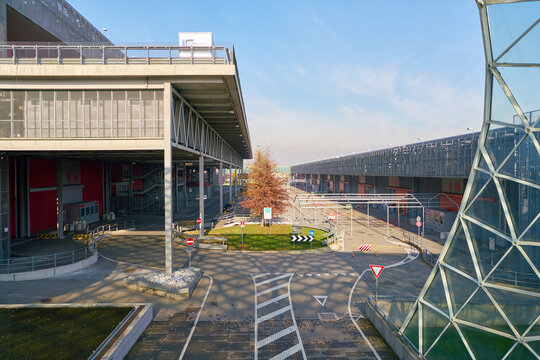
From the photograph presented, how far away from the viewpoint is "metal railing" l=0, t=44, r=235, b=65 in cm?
1570

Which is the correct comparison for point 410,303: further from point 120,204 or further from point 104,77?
point 120,204

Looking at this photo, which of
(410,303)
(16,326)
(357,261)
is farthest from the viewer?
(357,261)

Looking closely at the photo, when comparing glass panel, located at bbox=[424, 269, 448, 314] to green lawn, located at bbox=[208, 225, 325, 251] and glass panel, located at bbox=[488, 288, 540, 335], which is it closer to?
glass panel, located at bbox=[488, 288, 540, 335]

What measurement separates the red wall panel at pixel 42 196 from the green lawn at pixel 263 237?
1602 cm

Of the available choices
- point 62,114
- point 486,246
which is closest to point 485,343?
point 486,246

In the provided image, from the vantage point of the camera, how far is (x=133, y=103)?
54.7 feet

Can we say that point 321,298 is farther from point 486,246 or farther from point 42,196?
point 42,196

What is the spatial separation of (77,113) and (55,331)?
1152 centimetres

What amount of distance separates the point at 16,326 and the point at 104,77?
12.3 metres

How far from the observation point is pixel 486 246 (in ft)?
25.2

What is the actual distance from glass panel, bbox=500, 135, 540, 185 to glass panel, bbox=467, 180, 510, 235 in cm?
55

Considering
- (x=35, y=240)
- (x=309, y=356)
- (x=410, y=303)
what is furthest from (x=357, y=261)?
(x=35, y=240)

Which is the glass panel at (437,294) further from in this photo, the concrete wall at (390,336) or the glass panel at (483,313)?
the concrete wall at (390,336)

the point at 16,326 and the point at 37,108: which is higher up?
the point at 37,108
